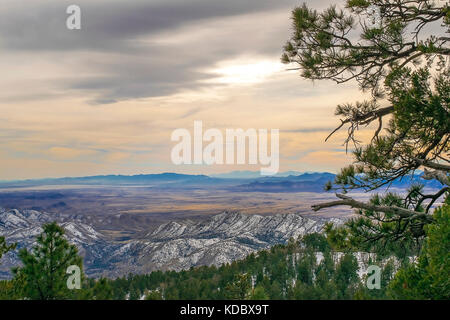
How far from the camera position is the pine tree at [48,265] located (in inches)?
364

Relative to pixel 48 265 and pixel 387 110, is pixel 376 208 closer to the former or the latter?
pixel 387 110

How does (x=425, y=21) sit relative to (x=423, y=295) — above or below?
above

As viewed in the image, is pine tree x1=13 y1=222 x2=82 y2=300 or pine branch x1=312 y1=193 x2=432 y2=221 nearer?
pine branch x1=312 y1=193 x2=432 y2=221

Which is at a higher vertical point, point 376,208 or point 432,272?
point 376,208

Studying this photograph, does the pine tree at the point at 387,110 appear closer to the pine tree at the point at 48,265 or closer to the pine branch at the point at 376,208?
the pine branch at the point at 376,208

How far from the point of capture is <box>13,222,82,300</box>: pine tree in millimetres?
9242

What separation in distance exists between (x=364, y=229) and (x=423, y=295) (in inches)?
85.7

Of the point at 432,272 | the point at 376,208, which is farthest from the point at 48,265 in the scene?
the point at 432,272

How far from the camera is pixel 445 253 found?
6.01 meters

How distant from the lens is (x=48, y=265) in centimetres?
949

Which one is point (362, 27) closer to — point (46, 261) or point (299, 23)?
point (299, 23)

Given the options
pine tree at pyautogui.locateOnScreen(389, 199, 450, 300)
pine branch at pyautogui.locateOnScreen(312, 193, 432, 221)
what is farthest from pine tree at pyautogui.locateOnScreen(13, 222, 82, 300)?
pine tree at pyautogui.locateOnScreen(389, 199, 450, 300)

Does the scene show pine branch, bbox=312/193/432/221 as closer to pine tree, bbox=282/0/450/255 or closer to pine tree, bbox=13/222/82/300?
pine tree, bbox=282/0/450/255
